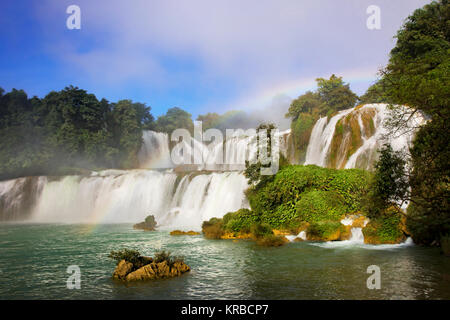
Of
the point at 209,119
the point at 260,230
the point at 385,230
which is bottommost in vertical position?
the point at 260,230

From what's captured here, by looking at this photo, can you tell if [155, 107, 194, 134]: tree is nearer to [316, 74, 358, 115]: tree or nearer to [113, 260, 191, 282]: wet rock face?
[316, 74, 358, 115]: tree

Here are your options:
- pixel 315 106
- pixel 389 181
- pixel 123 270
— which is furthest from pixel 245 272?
pixel 315 106

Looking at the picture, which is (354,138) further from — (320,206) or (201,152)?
(201,152)

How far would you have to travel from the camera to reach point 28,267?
1241 cm

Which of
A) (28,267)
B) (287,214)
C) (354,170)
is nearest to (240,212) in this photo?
(287,214)

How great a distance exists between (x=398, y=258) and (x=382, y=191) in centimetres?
280

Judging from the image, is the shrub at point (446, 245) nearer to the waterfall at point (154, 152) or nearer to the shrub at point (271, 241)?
the shrub at point (271, 241)

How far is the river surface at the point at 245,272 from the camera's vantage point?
866 centimetres

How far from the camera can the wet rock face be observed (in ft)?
32.9

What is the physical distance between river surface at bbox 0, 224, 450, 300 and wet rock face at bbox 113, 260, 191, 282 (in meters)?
0.30

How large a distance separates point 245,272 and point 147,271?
3.03m

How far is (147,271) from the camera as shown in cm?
1016
